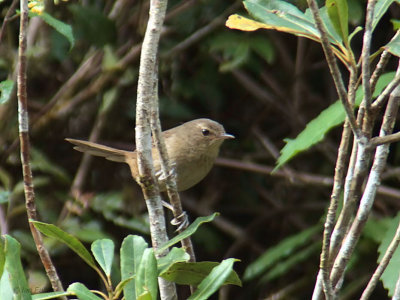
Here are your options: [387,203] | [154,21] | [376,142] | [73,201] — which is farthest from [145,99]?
[387,203]

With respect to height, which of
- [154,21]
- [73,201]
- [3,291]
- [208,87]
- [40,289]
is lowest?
[40,289]

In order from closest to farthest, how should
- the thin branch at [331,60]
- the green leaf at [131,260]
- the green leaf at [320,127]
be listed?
the thin branch at [331,60]
the green leaf at [131,260]
the green leaf at [320,127]

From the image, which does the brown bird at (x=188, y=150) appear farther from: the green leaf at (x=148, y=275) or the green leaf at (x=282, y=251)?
the green leaf at (x=148, y=275)

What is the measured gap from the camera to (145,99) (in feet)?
6.69

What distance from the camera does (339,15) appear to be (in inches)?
78.4

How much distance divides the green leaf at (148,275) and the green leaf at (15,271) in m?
0.31

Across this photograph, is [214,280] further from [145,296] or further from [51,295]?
[51,295]

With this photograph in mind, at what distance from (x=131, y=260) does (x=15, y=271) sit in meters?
0.37

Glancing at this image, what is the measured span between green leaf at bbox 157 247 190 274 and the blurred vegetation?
2414mm

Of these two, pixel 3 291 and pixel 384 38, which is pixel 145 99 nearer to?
pixel 3 291

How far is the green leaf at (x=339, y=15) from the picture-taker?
1.98 meters

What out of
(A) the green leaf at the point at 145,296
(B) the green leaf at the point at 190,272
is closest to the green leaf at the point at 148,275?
(A) the green leaf at the point at 145,296

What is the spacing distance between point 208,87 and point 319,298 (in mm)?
3294

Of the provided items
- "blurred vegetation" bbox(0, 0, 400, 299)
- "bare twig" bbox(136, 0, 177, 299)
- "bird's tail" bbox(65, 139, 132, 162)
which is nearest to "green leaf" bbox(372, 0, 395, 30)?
"bare twig" bbox(136, 0, 177, 299)
